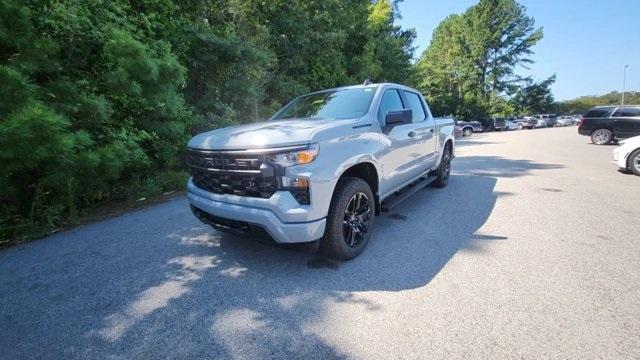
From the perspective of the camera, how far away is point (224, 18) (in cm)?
1035

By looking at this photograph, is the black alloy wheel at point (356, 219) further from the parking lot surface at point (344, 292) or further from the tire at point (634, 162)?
the tire at point (634, 162)

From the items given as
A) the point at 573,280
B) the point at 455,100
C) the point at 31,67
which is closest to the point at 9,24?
the point at 31,67

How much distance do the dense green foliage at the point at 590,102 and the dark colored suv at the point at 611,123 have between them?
6163 cm

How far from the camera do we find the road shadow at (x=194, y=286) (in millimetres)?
2312

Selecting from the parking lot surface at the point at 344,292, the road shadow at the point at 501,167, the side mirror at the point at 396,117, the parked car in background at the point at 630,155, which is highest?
the side mirror at the point at 396,117

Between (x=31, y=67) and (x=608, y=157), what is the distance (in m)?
14.4

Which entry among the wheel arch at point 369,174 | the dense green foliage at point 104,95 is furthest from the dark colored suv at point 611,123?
the wheel arch at point 369,174

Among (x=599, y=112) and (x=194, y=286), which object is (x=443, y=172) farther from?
(x=599, y=112)

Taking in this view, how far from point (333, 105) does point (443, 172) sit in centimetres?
322

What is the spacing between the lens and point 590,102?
9081 cm

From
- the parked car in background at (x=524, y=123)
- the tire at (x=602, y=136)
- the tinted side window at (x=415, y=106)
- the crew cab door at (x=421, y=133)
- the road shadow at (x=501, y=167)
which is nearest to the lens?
the crew cab door at (x=421, y=133)

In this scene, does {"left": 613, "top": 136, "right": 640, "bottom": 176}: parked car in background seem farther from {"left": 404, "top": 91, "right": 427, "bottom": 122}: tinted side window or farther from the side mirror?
the side mirror

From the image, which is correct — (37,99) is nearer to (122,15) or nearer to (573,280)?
(122,15)

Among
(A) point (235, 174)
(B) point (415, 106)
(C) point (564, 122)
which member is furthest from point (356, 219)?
(C) point (564, 122)
